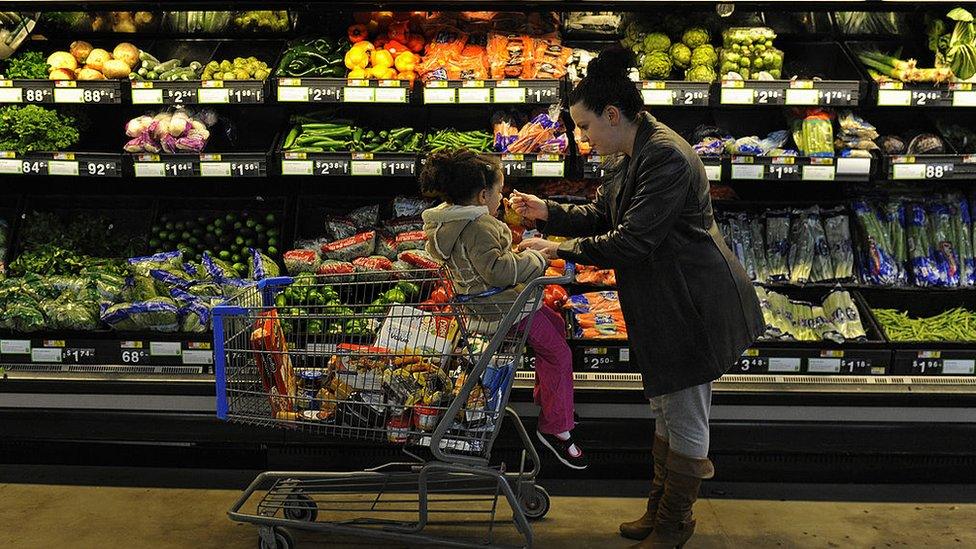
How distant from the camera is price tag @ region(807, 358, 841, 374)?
166 inches

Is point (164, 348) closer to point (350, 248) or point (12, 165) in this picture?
point (350, 248)

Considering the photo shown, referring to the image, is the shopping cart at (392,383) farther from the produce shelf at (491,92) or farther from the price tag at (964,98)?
the price tag at (964,98)

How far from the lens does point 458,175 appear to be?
356 centimetres

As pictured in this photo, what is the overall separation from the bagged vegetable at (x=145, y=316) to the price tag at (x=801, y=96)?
2.70 m

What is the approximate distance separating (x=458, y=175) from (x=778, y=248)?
181 cm

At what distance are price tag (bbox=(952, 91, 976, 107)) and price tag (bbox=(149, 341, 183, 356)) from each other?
3.38 metres

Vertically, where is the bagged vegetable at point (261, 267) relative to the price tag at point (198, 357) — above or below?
above

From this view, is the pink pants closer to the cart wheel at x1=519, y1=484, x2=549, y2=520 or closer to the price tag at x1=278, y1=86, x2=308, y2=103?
the cart wheel at x1=519, y1=484, x2=549, y2=520

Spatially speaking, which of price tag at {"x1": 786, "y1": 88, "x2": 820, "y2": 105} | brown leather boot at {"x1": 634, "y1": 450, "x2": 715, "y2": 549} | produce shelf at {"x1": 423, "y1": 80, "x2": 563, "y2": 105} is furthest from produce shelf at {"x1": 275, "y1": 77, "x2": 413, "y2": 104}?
brown leather boot at {"x1": 634, "y1": 450, "x2": 715, "y2": 549}

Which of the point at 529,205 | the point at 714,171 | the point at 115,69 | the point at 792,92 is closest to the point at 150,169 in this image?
the point at 115,69

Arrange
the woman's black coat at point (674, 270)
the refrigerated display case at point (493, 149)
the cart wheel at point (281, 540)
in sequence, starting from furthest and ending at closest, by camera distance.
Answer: the refrigerated display case at point (493, 149) → the cart wheel at point (281, 540) → the woman's black coat at point (674, 270)

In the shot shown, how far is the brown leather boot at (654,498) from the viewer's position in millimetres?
3627

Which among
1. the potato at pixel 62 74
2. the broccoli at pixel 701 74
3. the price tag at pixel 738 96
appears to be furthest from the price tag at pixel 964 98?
the potato at pixel 62 74

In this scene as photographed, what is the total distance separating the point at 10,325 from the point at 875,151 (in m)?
3.74
